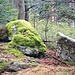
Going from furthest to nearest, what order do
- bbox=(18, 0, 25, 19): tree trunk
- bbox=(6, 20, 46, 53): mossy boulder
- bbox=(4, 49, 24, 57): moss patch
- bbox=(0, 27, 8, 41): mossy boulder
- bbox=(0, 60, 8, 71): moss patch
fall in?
bbox=(18, 0, 25, 19): tree trunk
bbox=(0, 27, 8, 41): mossy boulder
bbox=(6, 20, 46, 53): mossy boulder
bbox=(4, 49, 24, 57): moss patch
bbox=(0, 60, 8, 71): moss patch

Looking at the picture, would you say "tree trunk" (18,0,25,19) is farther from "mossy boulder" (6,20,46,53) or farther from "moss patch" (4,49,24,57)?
"moss patch" (4,49,24,57)

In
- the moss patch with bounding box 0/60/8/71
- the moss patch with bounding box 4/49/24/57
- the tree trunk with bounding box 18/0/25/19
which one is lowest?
the moss patch with bounding box 4/49/24/57

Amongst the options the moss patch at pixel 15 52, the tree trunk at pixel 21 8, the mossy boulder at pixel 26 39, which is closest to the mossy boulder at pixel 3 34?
the mossy boulder at pixel 26 39

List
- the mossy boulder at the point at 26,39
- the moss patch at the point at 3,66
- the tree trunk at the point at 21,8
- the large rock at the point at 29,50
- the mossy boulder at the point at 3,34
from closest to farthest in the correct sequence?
the moss patch at the point at 3,66
the large rock at the point at 29,50
the mossy boulder at the point at 26,39
the mossy boulder at the point at 3,34
the tree trunk at the point at 21,8

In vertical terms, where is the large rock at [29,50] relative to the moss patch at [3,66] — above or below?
below

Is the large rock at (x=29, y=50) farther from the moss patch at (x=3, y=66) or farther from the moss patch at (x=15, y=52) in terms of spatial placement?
the moss patch at (x=3, y=66)

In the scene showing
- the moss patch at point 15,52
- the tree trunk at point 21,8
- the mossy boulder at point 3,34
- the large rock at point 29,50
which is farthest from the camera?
the tree trunk at point 21,8

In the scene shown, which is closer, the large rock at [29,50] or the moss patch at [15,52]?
the moss patch at [15,52]

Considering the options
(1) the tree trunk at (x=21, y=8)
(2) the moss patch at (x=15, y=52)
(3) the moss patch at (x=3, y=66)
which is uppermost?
(1) the tree trunk at (x=21, y=8)

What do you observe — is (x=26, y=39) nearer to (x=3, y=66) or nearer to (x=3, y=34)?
(x=3, y=34)

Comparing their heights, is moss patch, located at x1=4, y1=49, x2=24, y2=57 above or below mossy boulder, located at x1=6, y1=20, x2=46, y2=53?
below

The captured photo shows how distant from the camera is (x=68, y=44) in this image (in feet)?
28.5

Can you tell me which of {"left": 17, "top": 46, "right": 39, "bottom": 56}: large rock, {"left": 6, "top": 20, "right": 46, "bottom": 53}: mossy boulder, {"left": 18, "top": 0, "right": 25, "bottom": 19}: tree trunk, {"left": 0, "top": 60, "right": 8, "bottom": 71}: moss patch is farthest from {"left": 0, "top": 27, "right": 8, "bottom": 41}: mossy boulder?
{"left": 0, "top": 60, "right": 8, "bottom": 71}: moss patch

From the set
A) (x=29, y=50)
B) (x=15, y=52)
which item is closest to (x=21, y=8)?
(x=29, y=50)
